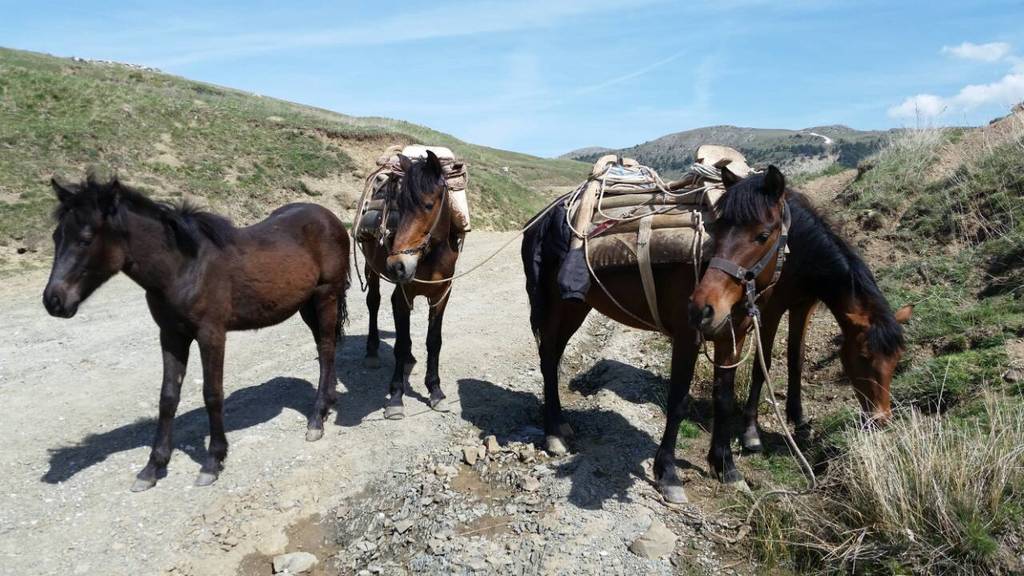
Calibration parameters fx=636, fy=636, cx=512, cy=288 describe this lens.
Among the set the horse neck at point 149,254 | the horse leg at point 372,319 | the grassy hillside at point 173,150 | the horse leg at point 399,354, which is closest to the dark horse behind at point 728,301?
the horse leg at point 399,354

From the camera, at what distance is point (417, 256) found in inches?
210

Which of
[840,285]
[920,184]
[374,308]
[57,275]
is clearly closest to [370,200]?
[374,308]

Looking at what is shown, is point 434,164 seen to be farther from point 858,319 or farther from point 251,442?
point 858,319

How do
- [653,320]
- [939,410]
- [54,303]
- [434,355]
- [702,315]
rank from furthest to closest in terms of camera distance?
[434,355]
[653,320]
[939,410]
[54,303]
[702,315]

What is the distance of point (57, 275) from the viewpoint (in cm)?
432

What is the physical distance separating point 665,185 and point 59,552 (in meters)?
5.11

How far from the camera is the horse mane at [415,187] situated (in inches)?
212

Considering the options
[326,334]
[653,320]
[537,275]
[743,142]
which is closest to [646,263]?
[653,320]

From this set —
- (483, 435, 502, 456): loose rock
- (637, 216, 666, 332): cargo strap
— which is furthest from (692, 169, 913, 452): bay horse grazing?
(483, 435, 502, 456): loose rock

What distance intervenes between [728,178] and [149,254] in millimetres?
4248

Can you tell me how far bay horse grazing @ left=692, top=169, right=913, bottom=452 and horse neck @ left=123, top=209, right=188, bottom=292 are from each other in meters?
3.83

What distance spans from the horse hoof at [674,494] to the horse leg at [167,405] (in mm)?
3839

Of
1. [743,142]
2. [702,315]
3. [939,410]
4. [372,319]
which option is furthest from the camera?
[743,142]

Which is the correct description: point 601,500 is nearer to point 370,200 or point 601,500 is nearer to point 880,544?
point 880,544
